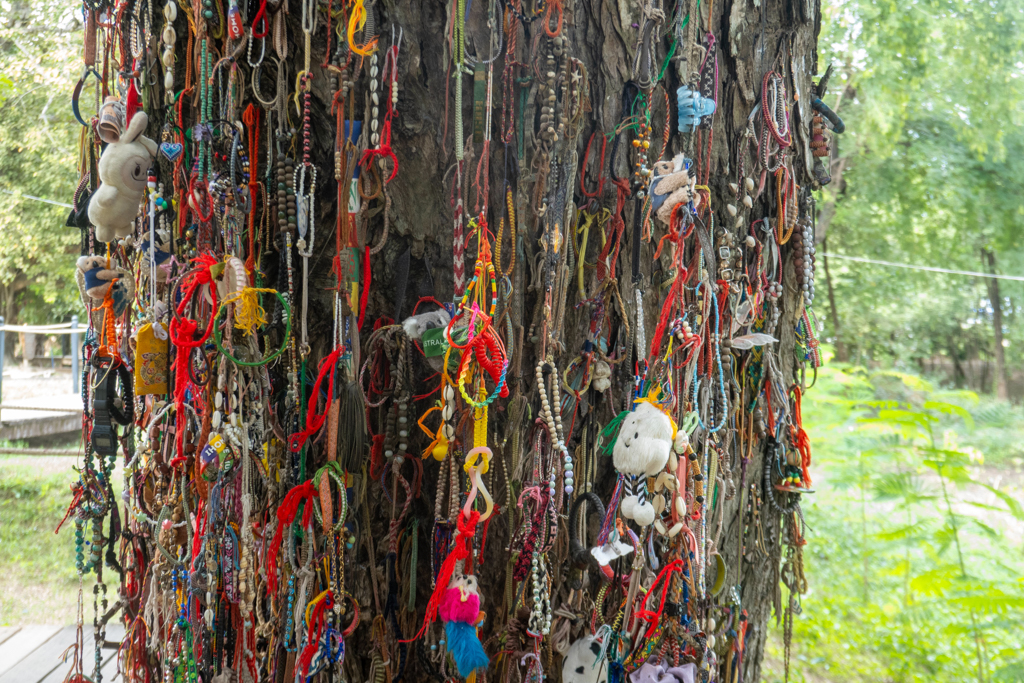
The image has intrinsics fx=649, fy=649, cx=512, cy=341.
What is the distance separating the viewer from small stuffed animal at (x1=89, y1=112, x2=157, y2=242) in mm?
1141

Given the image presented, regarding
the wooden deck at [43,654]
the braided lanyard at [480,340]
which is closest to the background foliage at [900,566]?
the braided lanyard at [480,340]

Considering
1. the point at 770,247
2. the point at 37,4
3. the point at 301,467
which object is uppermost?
the point at 37,4

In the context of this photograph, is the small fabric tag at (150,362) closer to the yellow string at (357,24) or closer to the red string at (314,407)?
the red string at (314,407)

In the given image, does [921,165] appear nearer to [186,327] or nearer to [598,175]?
[598,175]

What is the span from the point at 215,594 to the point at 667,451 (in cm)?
83

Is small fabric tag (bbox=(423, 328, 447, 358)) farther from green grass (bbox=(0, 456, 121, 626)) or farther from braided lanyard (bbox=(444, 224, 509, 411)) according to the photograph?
green grass (bbox=(0, 456, 121, 626))

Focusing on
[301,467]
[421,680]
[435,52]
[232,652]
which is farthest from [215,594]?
[435,52]

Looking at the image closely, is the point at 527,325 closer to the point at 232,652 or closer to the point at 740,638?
the point at 232,652

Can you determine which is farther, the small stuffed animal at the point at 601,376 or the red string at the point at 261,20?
the small stuffed animal at the point at 601,376

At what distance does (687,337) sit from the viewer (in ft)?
4.14

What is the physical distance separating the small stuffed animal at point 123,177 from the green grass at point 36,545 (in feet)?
7.71

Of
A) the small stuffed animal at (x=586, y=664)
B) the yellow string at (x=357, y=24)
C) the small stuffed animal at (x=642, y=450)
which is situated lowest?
the small stuffed animal at (x=586, y=664)

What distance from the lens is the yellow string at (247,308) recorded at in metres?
1.04

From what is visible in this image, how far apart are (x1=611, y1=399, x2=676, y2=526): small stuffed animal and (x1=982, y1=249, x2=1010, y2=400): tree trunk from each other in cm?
870
